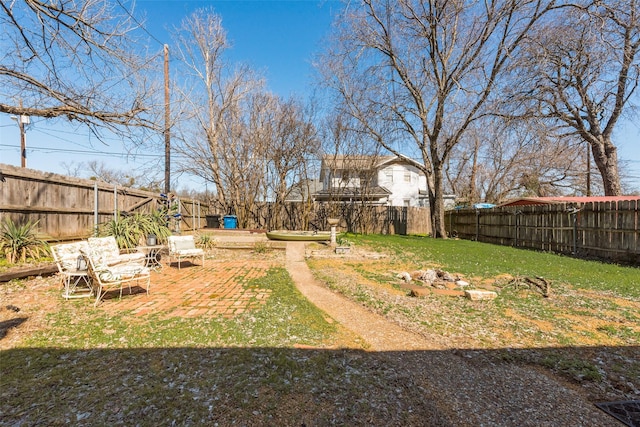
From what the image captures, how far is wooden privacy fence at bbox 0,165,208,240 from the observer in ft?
19.3

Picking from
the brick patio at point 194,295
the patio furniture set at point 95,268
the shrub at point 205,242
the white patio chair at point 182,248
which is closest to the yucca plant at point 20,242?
the patio furniture set at point 95,268

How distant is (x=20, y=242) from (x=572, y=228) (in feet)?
51.0

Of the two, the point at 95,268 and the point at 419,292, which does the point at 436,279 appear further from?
the point at 95,268

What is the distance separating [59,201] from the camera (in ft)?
22.6

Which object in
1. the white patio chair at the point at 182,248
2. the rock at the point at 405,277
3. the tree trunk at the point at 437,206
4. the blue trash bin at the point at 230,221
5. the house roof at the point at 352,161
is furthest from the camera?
the house roof at the point at 352,161

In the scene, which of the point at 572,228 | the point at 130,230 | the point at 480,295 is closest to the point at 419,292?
→ the point at 480,295

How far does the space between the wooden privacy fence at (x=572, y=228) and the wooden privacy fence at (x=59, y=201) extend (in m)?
14.7

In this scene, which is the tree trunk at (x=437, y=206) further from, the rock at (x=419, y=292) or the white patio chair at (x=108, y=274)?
the white patio chair at (x=108, y=274)

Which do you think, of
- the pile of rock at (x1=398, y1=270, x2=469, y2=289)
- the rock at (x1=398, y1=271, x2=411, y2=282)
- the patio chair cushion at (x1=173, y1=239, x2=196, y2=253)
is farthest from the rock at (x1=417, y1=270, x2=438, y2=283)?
the patio chair cushion at (x1=173, y1=239, x2=196, y2=253)

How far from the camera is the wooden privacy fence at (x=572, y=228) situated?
8.66 m

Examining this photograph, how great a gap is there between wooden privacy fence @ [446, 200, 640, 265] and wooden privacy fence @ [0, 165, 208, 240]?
14.7 metres

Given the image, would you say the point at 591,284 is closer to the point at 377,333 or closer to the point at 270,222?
the point at 377,333

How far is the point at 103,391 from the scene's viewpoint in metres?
2.27

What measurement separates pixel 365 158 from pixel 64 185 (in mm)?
16312
